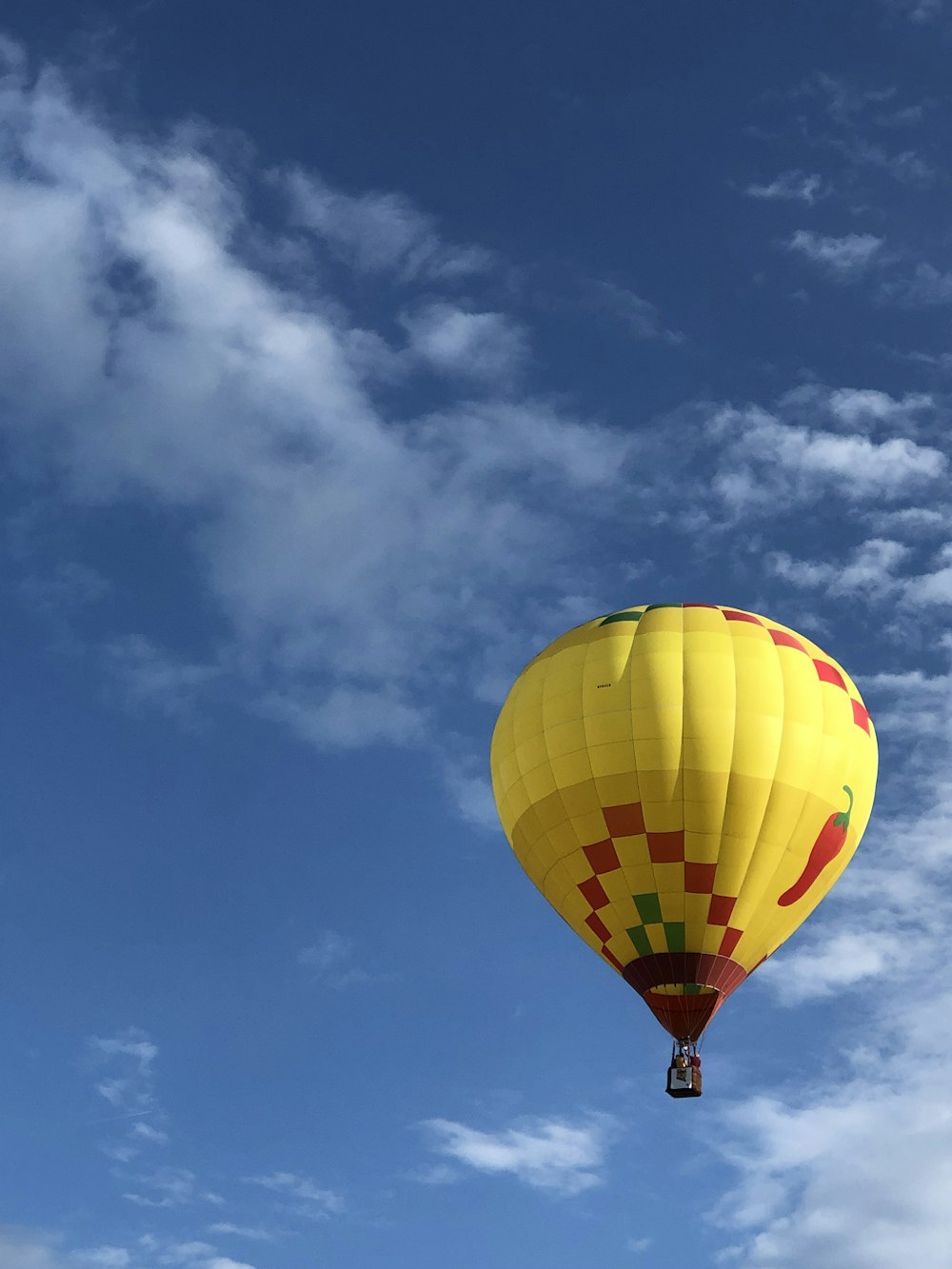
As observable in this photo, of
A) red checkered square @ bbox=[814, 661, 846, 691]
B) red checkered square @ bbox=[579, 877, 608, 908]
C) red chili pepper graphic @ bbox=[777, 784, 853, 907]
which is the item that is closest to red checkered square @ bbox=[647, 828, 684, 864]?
red checkered square @ bbox=[579, 877, 608, 908]

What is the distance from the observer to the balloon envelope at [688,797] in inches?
1518

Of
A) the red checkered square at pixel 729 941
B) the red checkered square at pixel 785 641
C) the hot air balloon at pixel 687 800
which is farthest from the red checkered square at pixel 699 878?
the red checkered square at pixel 785 641

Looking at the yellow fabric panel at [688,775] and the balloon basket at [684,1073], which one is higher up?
the yellow fabric panel at [688,775]

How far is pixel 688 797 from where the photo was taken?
38469 mm

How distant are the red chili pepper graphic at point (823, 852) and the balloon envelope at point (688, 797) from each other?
0.05m

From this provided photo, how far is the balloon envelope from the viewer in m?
38.6

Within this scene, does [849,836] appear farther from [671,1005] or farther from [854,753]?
[671,1005]

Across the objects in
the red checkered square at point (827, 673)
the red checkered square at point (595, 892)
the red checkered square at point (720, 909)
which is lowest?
the red checkered square at point (720, 909)

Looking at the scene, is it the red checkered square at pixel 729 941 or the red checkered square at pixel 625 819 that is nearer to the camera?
the red checkered square at pixel 625 819

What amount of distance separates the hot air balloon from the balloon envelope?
37 mm

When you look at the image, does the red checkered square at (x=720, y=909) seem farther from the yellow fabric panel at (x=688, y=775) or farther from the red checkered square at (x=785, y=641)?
the red checkered square at (x=785, y=641)

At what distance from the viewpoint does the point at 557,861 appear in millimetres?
40000

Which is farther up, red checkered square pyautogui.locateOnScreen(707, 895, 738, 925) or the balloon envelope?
the balloon envelope

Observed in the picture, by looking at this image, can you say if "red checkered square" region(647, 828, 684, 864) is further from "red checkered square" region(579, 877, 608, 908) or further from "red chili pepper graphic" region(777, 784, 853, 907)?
"red chili pepper graphic" region(777, 784, 853, 907)
